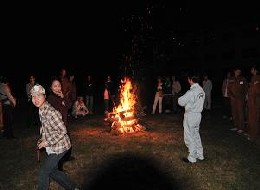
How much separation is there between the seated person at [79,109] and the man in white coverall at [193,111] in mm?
10465

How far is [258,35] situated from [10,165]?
130 ft

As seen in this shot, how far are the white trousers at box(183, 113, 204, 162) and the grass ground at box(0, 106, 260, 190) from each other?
325 mm

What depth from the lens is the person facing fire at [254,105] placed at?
436 inches

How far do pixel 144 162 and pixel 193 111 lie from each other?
1.97m

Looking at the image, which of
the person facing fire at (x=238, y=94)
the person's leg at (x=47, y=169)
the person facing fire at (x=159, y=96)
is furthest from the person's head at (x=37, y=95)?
the person facing fire at (x=159, y=96)

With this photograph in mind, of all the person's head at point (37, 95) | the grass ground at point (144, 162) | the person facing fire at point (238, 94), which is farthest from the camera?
the person facing fire at point (238, 94)

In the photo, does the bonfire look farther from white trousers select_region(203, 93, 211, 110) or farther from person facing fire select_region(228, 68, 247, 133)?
white trousers select_region(203, 93, 211, 110)

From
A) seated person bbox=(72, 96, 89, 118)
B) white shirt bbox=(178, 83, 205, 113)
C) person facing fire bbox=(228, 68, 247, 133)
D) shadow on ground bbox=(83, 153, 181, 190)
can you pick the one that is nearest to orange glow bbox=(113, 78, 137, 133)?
shadow on ground bbox=(83, 153, 181, 190)

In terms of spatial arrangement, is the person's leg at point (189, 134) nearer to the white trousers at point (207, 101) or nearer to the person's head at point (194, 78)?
the person's head at point (194, 78)

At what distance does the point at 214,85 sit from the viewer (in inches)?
1539

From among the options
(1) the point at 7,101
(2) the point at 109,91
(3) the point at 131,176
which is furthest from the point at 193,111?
(2) the point at 109,91

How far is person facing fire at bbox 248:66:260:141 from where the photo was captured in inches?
436

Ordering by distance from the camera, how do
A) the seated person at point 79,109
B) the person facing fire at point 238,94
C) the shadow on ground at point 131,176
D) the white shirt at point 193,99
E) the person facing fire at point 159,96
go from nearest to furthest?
1. the shadow on ground at point 131,176
2. the white shirt at point 193,99
3. the person facing fire at point 238,94
4. the seated person at point 79,109
5. the person facing fire at point 159,96

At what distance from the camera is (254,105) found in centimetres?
1143
